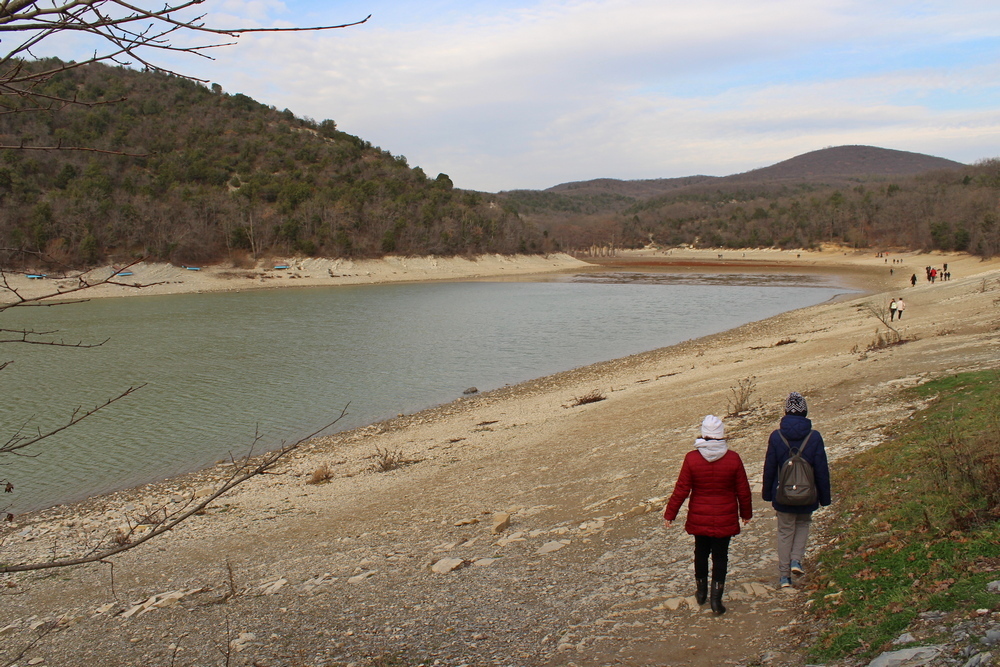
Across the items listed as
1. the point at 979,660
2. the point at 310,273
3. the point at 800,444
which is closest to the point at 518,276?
the point at 310,273

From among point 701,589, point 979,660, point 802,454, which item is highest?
point 802,454

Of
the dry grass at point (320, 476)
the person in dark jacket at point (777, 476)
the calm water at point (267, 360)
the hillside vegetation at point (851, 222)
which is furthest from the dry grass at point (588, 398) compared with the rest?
the hillside vegetation at point (851, 222)

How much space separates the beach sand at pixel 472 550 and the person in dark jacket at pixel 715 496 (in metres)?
0.42

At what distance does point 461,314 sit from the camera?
39.3 meters

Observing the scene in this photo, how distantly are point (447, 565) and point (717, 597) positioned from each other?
274 cm

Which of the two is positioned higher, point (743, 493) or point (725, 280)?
point (725, 280)

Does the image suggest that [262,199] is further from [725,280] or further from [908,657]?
[908,657]

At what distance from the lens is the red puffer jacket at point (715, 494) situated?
4648mm

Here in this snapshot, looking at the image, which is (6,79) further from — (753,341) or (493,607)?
(753,341)

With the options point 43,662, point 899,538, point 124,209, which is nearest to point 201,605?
point 43,662

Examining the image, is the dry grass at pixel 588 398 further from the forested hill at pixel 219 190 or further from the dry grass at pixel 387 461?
the forested hill at pixel 219 190

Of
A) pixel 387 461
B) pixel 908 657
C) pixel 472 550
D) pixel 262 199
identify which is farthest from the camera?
pixel 262 199

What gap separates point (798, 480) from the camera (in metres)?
4.69

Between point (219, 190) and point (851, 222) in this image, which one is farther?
point (851, 222)
